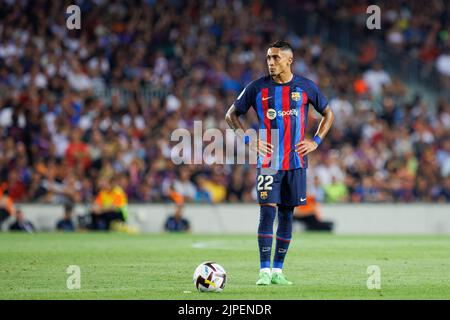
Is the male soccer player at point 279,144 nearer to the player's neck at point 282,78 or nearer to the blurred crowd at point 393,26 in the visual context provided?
the player's neck at point 282,78

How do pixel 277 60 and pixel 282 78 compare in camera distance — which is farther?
pixel 282 78

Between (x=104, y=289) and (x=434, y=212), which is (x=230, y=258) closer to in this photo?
(x=104, y=289)

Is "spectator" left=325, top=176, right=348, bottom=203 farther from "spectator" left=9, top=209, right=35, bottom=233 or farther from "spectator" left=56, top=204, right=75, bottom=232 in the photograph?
"spectator" left=9, top=209, right=35, bottom=233

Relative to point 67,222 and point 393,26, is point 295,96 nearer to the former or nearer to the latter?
point 67,222

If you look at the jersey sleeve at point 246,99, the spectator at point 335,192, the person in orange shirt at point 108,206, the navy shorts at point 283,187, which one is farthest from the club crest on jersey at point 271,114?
the spectator at point 335,192

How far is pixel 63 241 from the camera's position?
19047mm

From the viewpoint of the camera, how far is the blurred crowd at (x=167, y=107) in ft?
80.5

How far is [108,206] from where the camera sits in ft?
77.1

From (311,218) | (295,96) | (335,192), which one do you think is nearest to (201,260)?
(295,96)

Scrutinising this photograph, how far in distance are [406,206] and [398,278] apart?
1362cm

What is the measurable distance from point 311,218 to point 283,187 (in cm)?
1318

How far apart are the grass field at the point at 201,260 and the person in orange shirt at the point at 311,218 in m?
3.26

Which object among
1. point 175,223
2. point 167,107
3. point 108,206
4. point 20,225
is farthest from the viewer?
point 167,107

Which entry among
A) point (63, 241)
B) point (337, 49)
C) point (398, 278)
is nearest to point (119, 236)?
point (63, 241)
